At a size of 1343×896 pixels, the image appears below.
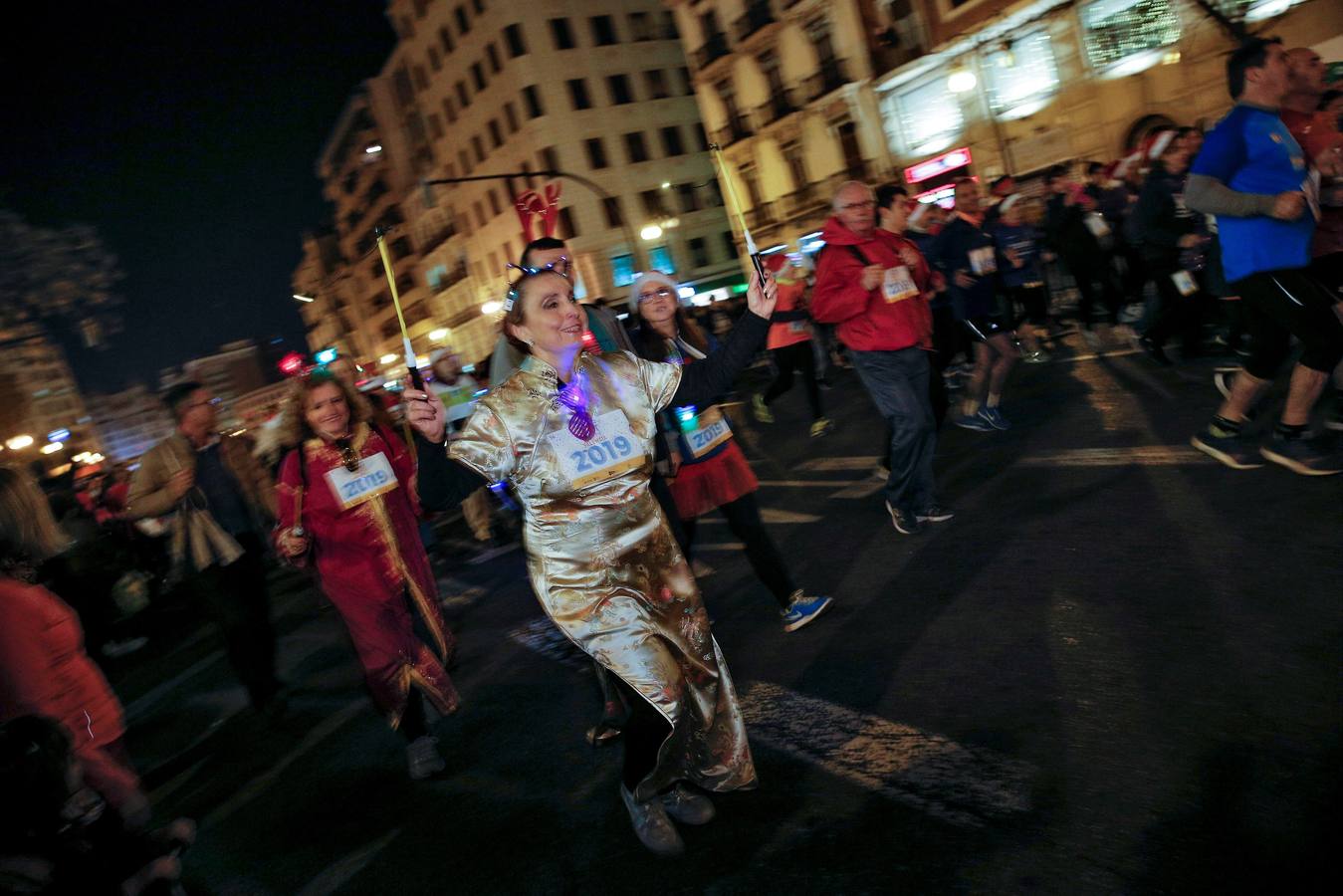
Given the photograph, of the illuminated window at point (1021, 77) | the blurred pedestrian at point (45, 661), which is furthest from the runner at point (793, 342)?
the illuminated window at point (1021, 77)

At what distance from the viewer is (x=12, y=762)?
2.46 metres

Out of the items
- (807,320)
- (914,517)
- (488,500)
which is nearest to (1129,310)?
(807,320)

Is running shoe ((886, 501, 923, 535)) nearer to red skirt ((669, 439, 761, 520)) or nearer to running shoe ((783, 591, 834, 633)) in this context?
running shoe ((783, 591, 834, 633))

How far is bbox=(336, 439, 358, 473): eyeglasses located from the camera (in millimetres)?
4109

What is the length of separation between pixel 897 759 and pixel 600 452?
1493mm

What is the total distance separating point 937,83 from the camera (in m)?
28.3

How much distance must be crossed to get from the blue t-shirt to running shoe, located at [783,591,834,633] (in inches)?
109

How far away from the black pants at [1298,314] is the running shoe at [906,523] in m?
2.10

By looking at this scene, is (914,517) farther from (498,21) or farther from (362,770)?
(498,21)

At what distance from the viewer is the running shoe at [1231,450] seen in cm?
489

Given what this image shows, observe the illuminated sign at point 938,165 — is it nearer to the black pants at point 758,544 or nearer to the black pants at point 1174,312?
the black pants at point 1174,312

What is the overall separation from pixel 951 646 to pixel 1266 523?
168 centimetres

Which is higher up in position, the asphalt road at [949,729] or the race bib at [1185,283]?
the race bib at [1185,283]

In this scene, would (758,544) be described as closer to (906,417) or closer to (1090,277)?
(906,417)
